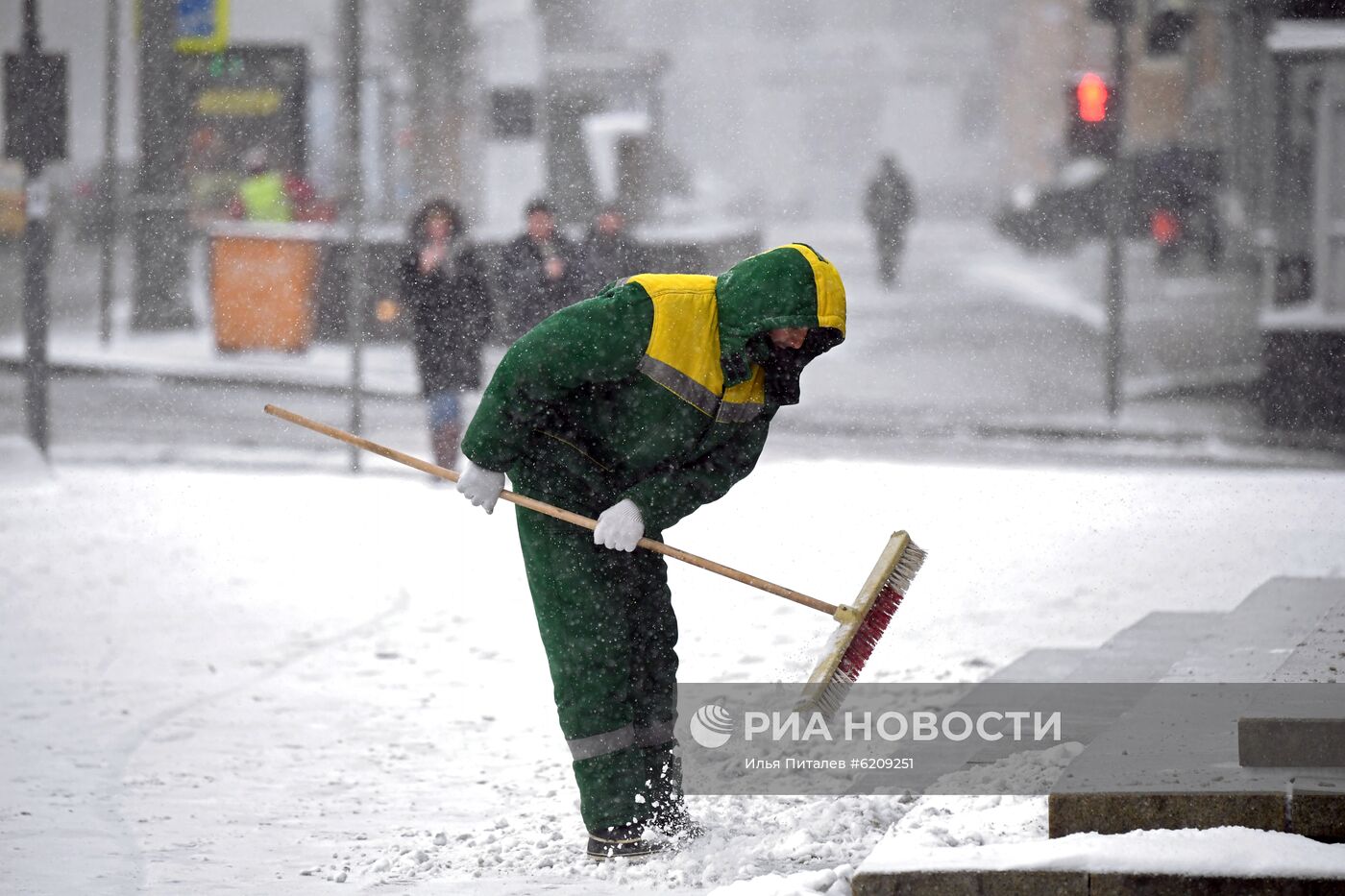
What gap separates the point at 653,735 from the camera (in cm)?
417

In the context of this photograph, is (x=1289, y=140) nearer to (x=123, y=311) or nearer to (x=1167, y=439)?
(x=1167, y=439)

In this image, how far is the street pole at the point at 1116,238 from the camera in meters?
12.2

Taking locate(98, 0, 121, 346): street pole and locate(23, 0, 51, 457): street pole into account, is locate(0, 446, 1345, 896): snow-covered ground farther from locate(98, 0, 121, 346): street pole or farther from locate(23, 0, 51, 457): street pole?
locate(98, 0, 121, 346): street pole

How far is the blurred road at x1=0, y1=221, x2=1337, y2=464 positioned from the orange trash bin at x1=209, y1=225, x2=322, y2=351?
1141mm

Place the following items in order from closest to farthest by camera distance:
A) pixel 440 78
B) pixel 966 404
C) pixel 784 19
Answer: pixel 966 404 → pixel 440 78 → pixel 784 19

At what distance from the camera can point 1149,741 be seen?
12.6 ft

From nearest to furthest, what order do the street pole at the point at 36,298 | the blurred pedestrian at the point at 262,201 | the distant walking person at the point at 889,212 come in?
the street pole at the point at 36,298, the blurred pedestrian at the point at 262,201, the distant walking person at the point at 889,212

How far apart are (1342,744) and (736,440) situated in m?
A: 1.36

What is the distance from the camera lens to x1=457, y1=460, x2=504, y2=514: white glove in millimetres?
4020

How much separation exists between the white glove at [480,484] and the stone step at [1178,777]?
1.33 metres

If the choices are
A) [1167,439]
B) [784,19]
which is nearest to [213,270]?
[1167,439]

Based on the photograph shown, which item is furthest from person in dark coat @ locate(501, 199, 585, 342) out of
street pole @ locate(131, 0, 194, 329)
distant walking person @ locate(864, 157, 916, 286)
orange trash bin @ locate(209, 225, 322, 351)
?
distant walking person @ locate(864, 157, 916, 286)

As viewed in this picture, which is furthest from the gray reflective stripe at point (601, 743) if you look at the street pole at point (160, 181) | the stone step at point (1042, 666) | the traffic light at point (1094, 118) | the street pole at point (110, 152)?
the street pole at point (160, 181)

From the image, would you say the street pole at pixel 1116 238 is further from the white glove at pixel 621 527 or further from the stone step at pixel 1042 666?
the white glove at pixel 621 527
